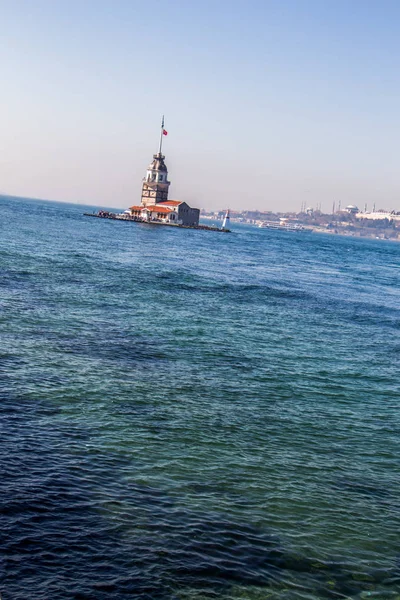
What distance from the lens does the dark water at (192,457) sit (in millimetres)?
12492

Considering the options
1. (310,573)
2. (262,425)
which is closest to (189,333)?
(262,425)

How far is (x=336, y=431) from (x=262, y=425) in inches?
100

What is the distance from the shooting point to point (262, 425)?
2111 centimetres

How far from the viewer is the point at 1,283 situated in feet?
145

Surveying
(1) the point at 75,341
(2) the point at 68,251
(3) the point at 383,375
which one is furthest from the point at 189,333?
(2) the point at 68,251

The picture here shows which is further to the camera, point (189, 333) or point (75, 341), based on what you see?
point (189, 333)

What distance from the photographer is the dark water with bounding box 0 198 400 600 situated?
12492 mm

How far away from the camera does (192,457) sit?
17906mm

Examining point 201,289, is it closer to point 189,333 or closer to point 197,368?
point 189,333

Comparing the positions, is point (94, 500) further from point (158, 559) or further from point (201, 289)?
point (201, 289)

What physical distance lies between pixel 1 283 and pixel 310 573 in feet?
118

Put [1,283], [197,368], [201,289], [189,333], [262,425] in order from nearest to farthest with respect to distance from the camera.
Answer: [262,425]
[197,368]
[189,333]
[1,283]
[201,289]

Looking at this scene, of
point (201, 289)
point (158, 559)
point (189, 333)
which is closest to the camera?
point (158, 559)

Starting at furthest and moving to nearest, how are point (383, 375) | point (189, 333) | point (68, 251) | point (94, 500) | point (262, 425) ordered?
point (68, 251) < point (189, 333) < point (383, 375) < point (262, 425) < point (94, 500)
